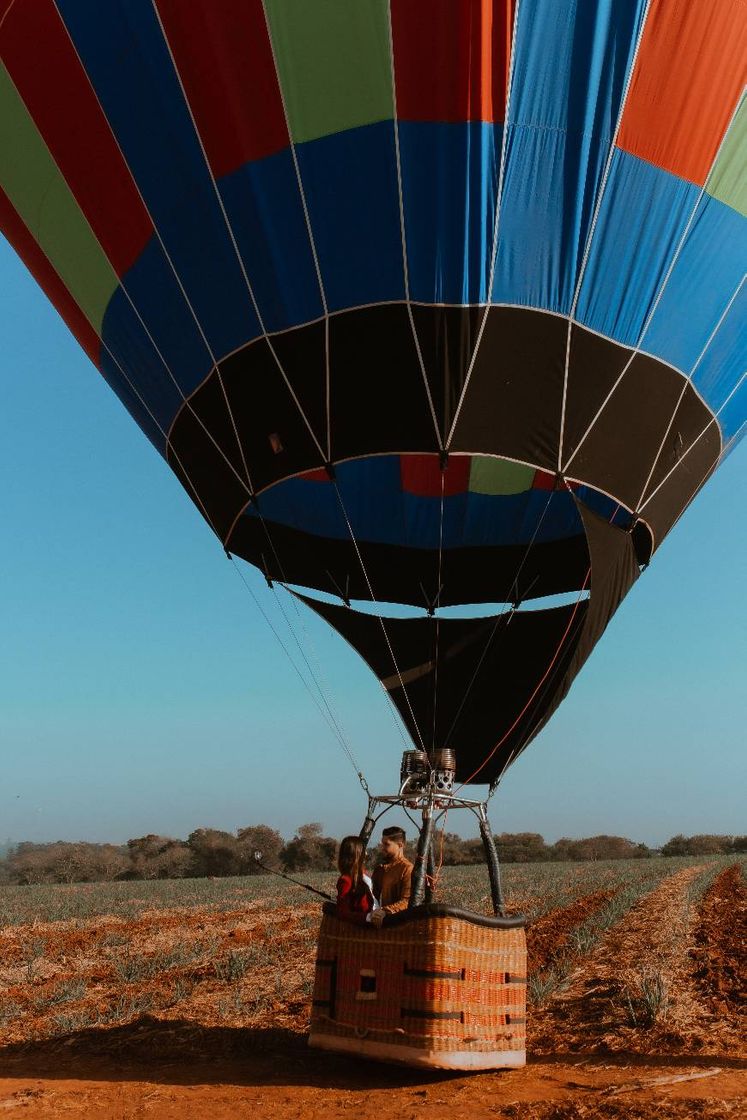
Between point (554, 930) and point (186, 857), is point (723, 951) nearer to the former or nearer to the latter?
point (554, 930)

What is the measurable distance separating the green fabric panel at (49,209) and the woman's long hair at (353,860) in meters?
4.91

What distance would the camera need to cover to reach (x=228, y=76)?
6.07 meters

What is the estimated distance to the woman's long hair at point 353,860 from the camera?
5422 mm

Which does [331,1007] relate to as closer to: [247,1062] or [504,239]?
[247,1062]

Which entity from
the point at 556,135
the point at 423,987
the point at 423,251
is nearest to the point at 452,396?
the point at 423,251

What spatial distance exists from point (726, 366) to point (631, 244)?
1.56m

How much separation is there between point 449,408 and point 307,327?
116cm

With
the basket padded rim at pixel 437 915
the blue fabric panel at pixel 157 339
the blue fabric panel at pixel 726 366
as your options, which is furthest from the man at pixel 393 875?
the blue fabric panel at pixel 726 366

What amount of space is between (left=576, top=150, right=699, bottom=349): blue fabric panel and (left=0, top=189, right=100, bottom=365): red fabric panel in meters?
4.58

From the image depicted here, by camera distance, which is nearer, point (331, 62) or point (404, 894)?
point (404, 894)

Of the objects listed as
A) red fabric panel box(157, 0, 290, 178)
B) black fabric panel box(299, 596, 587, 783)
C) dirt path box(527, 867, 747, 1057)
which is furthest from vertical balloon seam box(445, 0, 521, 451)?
dirt path box(527, 867, 747, 1057)

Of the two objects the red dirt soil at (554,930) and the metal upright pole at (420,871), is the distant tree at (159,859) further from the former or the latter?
the metal upright pole at (420,871)

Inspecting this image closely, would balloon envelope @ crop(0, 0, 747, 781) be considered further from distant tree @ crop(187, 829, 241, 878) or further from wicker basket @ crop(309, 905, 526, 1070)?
distant tree @ crop(187, 829, 241, 878)

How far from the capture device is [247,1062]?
5.39 meters
